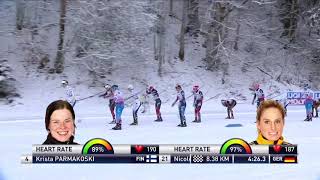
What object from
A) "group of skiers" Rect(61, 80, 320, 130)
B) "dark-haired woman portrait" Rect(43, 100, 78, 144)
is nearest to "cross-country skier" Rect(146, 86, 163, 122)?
"group of skiers" Rect(61, 80, 320, 130)

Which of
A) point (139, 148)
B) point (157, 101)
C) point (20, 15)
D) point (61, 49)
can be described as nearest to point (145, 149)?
point (139, 148)

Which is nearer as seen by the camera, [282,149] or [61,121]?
[61,121]

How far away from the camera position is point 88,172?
653cm

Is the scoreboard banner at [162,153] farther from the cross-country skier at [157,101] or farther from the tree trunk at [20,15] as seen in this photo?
the tree trunk at [20,15]

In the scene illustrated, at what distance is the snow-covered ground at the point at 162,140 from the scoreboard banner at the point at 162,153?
46cm

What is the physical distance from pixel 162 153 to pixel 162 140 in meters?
8.92

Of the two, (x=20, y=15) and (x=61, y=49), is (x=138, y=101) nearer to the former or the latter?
(x=61, y=49)

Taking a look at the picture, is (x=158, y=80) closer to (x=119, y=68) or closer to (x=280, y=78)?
(x=119, y=68)

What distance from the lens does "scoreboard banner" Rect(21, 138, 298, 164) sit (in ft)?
11.2

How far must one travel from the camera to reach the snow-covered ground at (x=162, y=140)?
6.35m

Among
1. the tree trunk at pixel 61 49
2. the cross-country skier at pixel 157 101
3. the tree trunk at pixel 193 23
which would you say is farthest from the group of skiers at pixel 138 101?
the tree trunk at pixel 193 23

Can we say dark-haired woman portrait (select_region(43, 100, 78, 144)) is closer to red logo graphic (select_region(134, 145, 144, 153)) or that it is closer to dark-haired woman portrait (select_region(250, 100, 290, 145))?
red logo graphic (select_region(134, 145, 144, 153))

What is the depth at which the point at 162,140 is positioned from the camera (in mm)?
12555

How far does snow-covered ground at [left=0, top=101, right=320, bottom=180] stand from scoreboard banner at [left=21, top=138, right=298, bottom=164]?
462 millimetres
